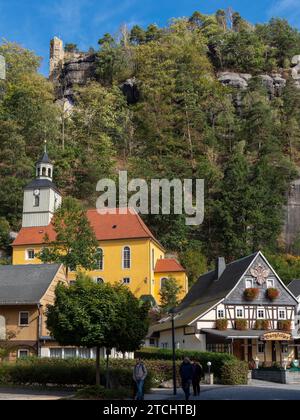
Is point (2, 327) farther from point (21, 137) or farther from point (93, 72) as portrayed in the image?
point (93, 72)

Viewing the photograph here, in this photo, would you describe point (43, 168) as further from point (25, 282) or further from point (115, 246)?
point (25, 282)

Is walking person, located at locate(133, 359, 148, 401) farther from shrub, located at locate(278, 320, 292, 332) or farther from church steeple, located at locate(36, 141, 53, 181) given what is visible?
church steeple, located at locate(36, 141, 53, 181)

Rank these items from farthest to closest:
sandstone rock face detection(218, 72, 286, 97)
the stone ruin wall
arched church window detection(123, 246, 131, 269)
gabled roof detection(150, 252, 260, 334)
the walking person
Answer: the stone ruin wall
sandstone rock face detection(218, 72, 286, 97)
arched church window detection(123, 246, 131, 269)
gabled roof detection(150, 252, 260, 334)
the walking person

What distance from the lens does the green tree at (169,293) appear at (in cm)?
5028

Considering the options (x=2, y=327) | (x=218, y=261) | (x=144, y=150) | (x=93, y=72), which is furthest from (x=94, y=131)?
(x=2, y=327)

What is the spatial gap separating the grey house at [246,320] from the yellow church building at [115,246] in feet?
38.9

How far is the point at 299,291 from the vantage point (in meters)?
48.0

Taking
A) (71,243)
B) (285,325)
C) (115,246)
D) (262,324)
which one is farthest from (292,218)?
(71,243)

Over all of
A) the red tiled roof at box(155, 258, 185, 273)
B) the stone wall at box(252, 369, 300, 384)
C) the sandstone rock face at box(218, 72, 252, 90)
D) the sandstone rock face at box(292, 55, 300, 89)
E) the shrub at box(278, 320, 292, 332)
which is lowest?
the stone wall at box(252, 369, 300, 384)

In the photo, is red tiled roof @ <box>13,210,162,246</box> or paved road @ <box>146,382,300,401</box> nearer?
paved road @ <box>146,382,300,401</box>

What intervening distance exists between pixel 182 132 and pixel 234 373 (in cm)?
5238

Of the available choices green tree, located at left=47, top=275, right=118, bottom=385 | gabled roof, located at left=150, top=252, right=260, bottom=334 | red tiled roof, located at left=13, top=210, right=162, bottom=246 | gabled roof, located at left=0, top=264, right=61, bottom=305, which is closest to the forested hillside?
red tiled roof, located at left=13, top=210, right=162, bottom=246

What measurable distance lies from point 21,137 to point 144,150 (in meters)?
16.9

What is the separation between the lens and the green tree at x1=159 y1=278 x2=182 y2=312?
5028 centimetres
